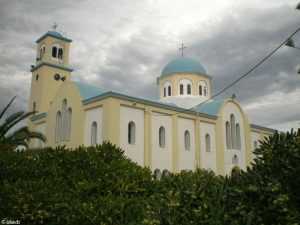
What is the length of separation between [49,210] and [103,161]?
2042 millimetres

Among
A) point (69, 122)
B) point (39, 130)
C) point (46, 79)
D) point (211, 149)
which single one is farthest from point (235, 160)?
point (46, 79)

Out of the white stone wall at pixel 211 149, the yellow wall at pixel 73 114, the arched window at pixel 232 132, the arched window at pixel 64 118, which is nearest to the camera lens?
the yellow wall at pixel 73 114

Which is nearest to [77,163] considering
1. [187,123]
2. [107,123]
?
[107,123]

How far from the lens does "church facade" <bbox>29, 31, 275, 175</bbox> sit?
76.0 ft

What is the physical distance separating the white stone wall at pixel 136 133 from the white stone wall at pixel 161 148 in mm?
1091

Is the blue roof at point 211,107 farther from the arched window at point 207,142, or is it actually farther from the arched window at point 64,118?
the arched window at point 64,118

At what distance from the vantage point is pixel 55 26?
114ft

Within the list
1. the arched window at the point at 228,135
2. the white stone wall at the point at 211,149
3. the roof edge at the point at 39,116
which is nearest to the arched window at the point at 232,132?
the arched window at the point at 228,135

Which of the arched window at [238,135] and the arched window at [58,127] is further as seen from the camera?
the arched window at [238,135]

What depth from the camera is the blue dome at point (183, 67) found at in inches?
1361

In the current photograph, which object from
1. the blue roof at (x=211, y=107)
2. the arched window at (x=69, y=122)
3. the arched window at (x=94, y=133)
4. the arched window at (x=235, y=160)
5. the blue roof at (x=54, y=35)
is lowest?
the arched window at (x=235, y=160)

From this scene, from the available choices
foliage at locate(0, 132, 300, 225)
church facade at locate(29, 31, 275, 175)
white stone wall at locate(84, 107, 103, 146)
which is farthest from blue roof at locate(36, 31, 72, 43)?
foliage at locate(0, 132, 300, 225)

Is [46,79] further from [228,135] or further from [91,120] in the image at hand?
[228,135]

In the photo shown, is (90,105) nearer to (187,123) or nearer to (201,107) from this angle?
(187,123)
